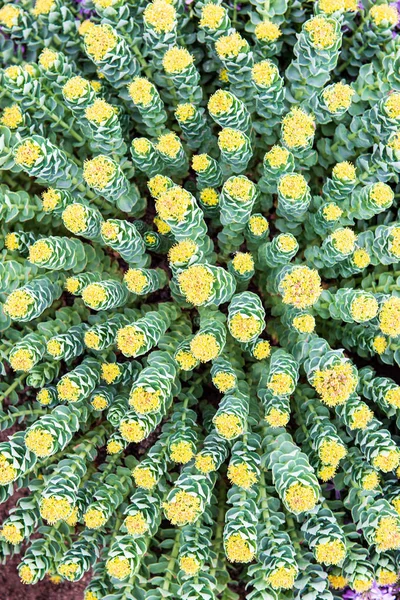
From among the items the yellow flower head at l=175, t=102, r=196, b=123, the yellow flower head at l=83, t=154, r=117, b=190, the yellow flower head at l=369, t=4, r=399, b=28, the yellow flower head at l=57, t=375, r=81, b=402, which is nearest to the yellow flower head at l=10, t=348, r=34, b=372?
the yellow flower head at l=57, t=375, r=81, b=402

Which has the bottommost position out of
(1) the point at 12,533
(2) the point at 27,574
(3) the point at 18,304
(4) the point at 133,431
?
(2) the point at 27,574

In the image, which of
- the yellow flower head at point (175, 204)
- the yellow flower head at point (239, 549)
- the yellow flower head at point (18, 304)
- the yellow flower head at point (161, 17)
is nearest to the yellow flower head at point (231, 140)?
the yellow flower head at point (175, 204)

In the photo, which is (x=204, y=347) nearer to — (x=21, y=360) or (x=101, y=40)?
(x=21, y=360)

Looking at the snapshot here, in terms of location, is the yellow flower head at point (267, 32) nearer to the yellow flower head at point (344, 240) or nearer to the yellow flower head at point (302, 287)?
the yellow flower head at point (344, 240)

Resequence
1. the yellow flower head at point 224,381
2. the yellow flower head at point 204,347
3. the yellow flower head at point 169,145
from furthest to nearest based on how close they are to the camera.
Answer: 1. the yellow flower head at point 169,145
2. the yellow flower head at point 224,381
3. the yellow flower head at point 204,347

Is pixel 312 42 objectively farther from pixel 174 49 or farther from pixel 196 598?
pixel 196 598

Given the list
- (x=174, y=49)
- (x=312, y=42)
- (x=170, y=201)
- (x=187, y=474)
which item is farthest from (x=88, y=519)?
(x=312, y=42)

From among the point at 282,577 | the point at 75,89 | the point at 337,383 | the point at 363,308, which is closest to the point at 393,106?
the point at 363,308

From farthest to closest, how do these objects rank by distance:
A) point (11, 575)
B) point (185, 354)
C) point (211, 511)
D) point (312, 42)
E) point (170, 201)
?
point (11, 575)
point (211, 511)
point (185, 354)
point (312, 42)
point (170, 201)
